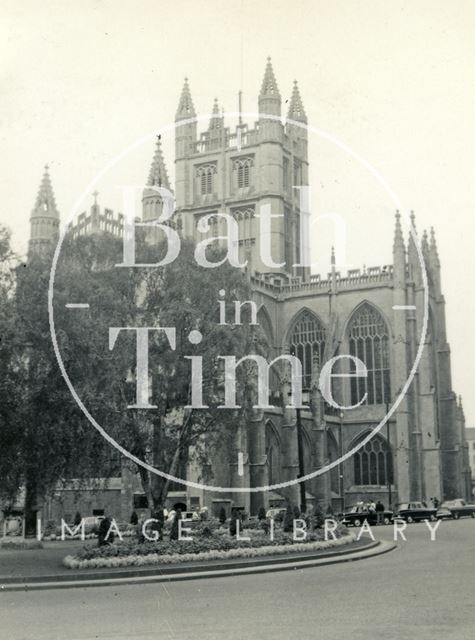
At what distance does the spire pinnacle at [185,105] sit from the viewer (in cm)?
7744


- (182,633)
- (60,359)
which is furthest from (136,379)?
(182,633)

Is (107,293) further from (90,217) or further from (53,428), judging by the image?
(90,217)

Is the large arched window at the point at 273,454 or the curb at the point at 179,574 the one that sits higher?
the large arched window at the point at 273,454

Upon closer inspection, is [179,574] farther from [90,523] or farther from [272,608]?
[90,523]

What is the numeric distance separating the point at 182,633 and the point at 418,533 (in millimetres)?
24767

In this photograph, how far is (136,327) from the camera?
95.6 ft

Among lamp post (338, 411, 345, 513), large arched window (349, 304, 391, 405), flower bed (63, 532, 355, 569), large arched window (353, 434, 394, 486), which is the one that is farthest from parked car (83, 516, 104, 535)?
large arched window (349, 304, 391, 405)

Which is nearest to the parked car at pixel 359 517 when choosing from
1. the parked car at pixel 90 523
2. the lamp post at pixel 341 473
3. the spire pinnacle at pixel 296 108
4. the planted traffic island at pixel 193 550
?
the lamp post at pixel 341 473

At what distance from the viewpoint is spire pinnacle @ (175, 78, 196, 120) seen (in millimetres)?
77438

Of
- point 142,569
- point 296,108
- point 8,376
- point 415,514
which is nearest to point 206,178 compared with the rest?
point 296,108

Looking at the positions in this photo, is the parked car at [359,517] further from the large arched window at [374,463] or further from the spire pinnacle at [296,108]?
the spire pinnacle at [296,108]

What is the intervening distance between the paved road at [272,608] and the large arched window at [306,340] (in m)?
42.9

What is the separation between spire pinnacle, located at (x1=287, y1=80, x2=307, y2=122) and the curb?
59.7m

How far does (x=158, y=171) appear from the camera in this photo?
66.7 metres
